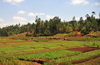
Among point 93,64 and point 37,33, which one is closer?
point 93,64

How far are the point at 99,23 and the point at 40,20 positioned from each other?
67.2 m

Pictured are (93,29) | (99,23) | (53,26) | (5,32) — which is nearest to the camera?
(93,29)

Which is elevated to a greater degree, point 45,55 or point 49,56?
point 45,55

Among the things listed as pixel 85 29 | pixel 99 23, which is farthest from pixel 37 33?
pixel 99 23

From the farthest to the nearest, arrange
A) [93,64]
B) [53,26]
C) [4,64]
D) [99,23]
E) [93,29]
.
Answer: [53,26]
[99,23]
[93,29]
[93,64]
[4,64]

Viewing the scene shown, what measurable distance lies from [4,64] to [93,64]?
49.0ft

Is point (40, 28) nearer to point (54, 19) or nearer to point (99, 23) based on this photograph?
point (54, 19)

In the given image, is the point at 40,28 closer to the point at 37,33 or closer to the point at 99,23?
the point at 37,33

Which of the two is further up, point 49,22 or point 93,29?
point 49,22

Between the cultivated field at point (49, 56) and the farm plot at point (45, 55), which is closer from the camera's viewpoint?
the cultivated field at point (49, 56)

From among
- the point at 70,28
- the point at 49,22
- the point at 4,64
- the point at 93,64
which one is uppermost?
the point at 49,22

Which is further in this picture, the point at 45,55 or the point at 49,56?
the point at 45,55

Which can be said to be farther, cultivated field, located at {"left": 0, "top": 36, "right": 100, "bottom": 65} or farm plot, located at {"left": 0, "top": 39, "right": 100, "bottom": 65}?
farm plot, located at {"left": 0, "top": 39, "right": 100, "bottom": 65}

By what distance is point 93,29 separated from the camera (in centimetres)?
11044
